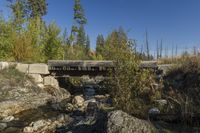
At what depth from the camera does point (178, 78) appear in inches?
594

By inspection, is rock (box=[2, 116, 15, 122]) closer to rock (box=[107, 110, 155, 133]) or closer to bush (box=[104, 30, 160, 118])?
bush (box=[104, 30, 160, 118])

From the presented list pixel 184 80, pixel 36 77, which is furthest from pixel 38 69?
pixel 184 80

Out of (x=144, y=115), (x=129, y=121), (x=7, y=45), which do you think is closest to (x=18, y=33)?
(x=7, y=45)

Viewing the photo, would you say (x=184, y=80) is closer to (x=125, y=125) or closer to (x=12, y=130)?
(x=12, y=130)

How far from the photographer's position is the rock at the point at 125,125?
5.97m

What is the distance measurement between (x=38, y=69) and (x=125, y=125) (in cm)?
1399

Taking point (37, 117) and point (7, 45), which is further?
point (7, 45)

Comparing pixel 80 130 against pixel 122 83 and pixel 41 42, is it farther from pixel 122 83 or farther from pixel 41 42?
pixel 41 42

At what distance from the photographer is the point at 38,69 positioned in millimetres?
19203

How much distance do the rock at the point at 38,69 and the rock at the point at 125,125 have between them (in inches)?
535

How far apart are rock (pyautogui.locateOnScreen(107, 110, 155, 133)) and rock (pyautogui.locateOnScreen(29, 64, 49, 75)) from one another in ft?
44.6

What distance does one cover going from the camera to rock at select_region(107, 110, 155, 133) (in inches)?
235

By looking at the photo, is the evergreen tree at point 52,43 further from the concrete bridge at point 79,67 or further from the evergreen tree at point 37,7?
the evergreen tree at point 37,7

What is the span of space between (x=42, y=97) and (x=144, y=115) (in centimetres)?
901
